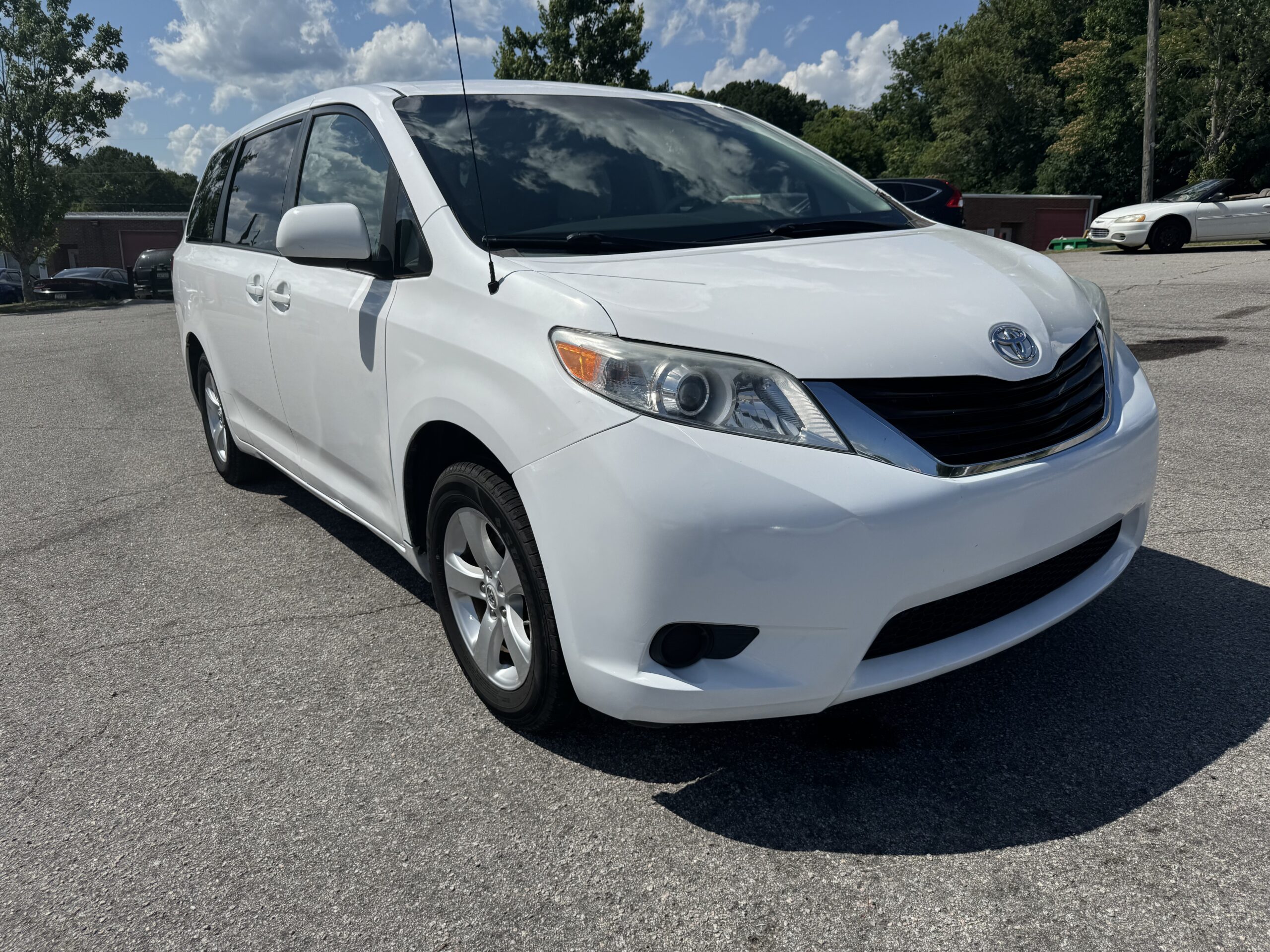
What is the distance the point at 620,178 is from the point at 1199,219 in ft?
62.7

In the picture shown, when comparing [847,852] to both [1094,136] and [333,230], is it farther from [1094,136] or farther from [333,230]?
[1094,136]

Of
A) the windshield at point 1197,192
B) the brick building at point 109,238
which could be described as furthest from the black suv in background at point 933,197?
the brick building at point 109,238

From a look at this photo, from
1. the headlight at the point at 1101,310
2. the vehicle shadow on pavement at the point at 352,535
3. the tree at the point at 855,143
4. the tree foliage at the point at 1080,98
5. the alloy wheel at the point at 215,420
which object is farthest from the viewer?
the tree at the point at 855,143

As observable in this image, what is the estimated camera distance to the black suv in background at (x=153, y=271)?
88.4ft

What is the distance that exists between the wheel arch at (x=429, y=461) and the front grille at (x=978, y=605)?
96 centimetres

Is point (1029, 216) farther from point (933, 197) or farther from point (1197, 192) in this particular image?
point (933, 197)

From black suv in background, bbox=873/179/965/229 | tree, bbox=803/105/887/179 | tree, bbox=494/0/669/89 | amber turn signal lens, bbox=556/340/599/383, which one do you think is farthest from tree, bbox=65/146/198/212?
amber turn signal lens, bbox=556/340/599/383

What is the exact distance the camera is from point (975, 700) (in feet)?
8.69

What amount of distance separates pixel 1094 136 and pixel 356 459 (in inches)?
1947

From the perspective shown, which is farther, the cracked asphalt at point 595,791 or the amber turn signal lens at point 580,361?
the amber turn signal lens at point 580,361

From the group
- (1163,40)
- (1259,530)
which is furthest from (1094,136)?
(1259,530)

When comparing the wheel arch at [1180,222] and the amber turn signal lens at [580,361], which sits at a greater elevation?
the amber turn signal lens at [580,361]

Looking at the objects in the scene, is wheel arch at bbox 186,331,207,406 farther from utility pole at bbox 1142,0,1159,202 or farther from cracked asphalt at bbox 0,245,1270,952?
utility pole at bbox 1142,0,1159,202

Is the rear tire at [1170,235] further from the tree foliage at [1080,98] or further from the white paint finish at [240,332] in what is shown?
the tree foliage at [1080,98]
